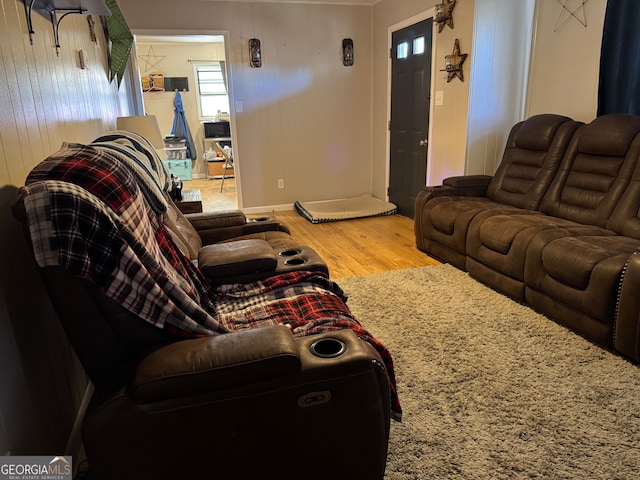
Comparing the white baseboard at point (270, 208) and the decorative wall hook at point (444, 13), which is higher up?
the decorative wall hook at point (444, 13)

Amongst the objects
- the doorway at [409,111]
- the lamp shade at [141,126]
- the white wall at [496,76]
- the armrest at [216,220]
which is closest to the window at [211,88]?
the doorway at [409,111]

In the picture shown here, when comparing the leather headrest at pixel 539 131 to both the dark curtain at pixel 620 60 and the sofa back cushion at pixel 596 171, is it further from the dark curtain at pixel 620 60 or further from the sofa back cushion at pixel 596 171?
the dark curtain at pixel 620 60

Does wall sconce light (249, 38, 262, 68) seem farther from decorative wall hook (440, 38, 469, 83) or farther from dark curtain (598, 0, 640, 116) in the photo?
dark curtain (598, 0, 640, 116)

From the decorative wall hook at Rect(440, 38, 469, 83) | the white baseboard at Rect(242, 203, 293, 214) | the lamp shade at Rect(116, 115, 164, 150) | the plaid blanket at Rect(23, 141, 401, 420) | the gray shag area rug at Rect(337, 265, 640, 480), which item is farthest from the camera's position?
the white baseboard at Rect(242, 203, 293, 214)

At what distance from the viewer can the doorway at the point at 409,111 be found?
434 cm

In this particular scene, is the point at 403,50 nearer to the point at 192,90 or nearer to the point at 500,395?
the point at 500,395

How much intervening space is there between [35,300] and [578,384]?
2122 mm

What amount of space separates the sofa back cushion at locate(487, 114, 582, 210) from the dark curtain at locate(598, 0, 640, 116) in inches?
9.9

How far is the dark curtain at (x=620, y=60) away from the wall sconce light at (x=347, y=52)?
286 centimetres

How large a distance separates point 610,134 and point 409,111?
7.38 ft

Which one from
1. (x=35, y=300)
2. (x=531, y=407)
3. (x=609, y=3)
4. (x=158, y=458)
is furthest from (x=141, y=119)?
(x=609, y=3)

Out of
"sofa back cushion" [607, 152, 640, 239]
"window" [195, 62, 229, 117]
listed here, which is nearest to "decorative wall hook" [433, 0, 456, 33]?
"sofa back cushion" [607, 152, 640, 239]

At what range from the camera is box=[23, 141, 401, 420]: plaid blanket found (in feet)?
3.29

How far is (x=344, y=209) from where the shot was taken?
208 inches
